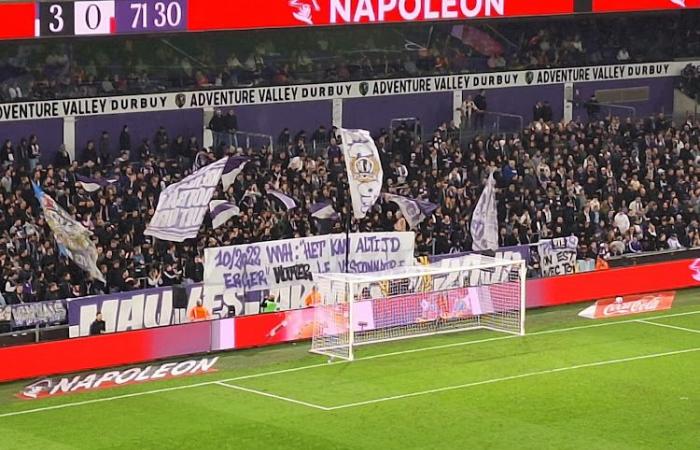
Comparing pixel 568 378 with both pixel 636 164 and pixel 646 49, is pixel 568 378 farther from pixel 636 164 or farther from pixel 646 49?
pixel 646 49

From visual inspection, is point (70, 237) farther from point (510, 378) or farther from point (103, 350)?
point (510, 378)

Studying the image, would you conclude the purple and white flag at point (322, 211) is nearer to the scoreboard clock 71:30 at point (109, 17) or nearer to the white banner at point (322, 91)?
the scoreboard clock 71:30 at point (109, 17)

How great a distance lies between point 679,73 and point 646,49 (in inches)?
59.9

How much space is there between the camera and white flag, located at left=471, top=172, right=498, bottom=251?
36531mm

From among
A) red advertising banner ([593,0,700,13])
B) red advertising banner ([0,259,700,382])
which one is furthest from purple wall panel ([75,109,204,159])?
red advertising banner ([593,0,700,13])

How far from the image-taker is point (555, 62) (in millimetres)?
48656

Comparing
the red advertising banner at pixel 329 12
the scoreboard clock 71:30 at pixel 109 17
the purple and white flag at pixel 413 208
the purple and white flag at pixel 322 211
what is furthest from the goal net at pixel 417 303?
the scoreboard clock 71:30 at pixel 109 17

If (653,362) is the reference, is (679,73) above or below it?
above

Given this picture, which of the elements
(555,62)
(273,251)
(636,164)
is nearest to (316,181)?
(273,251)

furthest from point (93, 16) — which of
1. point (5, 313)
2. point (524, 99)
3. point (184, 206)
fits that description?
point (524, 99)

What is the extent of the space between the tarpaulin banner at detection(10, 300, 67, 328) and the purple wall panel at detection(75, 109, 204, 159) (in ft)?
29.0

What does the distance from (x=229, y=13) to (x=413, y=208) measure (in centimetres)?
610

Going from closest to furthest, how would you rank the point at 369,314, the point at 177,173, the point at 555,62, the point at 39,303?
1. the point at 39,303
2. the point at 369,314
3. the point at 177,173
4. the point at 555,62

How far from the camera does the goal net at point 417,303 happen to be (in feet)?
105
